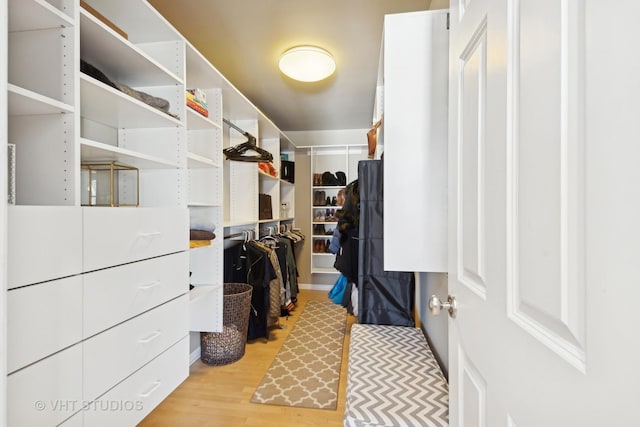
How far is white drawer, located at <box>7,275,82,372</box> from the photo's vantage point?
0.75 meters

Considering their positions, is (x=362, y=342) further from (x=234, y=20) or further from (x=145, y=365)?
(x=234, y=20)

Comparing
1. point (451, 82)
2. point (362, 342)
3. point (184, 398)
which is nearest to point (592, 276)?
point (451, 82)

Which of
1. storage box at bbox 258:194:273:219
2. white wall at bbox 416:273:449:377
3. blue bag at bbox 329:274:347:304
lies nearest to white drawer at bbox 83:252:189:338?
white wall at bbox 416:273:449:377

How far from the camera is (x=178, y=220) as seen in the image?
1471 millimetres

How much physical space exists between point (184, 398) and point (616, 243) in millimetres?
2301

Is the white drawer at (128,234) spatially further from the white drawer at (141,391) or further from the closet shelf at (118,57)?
the closet shelf at (118,57)

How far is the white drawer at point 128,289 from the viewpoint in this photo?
993mm

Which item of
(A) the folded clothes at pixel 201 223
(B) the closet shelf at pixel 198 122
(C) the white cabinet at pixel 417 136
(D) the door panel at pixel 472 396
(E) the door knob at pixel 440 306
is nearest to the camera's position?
(D) the door panel at pixel 472 396

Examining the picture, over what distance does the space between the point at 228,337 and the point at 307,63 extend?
7.44 feet

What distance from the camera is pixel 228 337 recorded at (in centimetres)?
236

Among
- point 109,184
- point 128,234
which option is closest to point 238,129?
point 109,184
